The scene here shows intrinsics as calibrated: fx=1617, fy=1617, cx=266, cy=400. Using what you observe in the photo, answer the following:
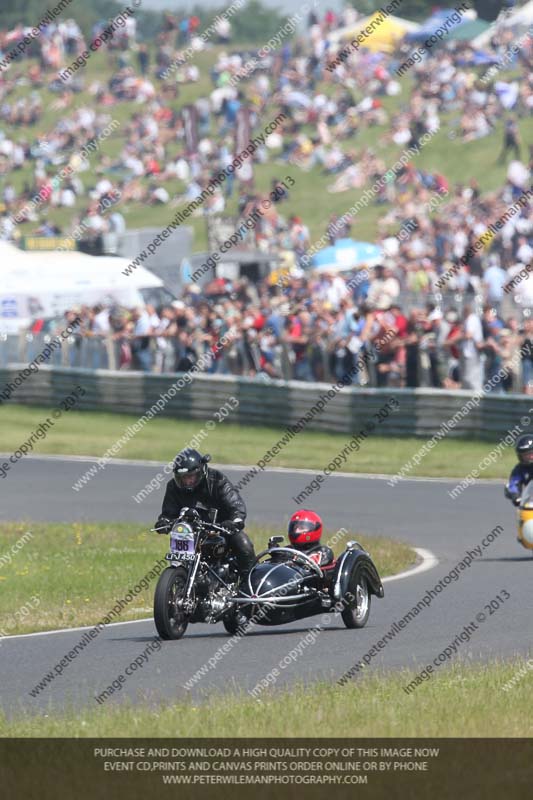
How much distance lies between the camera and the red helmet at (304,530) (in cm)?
1166

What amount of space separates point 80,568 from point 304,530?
185 inches

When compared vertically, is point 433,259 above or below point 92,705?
below

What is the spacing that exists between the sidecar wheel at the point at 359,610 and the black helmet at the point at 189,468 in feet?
4.78

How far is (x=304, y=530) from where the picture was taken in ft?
38.2

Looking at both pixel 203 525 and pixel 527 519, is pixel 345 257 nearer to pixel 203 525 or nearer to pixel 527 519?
pixel 527 519

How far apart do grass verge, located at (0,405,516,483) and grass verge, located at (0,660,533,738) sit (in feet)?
46.2

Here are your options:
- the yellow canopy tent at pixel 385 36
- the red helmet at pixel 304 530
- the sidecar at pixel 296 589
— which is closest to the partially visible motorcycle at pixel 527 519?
the sidecar at pixel 296 589

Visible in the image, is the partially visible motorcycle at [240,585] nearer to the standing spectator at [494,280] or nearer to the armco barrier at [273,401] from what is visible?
the armco barrier at [273,401]

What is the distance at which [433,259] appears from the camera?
1158 inches

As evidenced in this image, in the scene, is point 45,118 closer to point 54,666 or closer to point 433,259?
point 433,259

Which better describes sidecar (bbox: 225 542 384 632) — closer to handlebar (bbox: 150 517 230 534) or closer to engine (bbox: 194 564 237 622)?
engine (bbox: 194 564 237 622)
